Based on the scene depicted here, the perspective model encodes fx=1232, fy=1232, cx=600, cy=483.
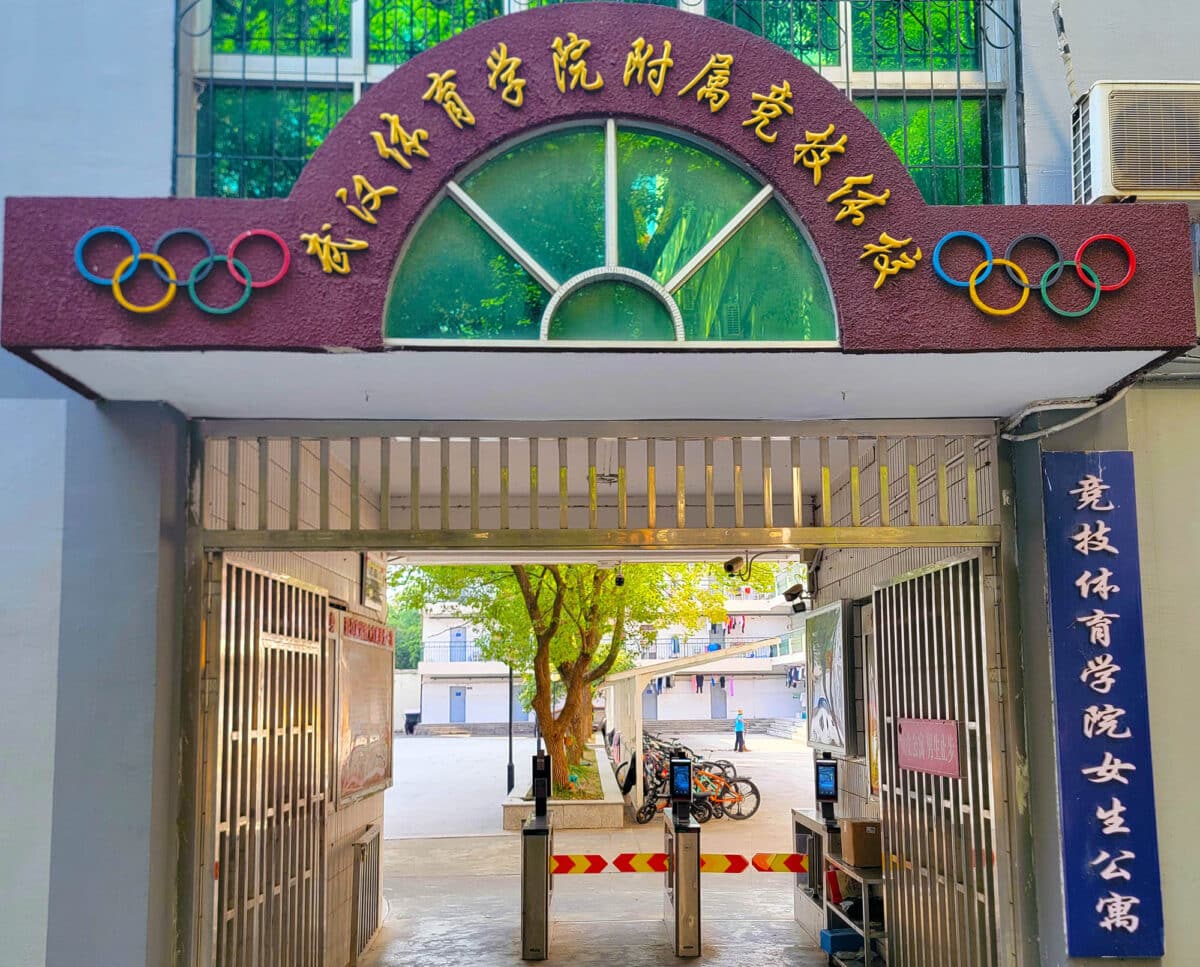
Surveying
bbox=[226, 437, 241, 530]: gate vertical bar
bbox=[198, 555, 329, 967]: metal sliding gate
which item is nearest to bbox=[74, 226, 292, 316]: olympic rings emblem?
bbox=[226, 437, 241, 530]: gate vertical bar

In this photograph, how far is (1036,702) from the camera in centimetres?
579

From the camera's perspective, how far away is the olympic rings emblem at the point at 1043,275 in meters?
4.79

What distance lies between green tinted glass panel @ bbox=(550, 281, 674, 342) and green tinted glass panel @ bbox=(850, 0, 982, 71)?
2.32m

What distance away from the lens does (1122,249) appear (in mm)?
4836

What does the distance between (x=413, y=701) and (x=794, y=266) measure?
51.6 m

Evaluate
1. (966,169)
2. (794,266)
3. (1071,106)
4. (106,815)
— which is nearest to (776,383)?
(794,266)

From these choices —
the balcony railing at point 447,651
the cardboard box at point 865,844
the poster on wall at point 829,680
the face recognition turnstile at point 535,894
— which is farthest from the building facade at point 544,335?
the balcony railing at point 447,651

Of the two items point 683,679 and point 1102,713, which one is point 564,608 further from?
point 683,679

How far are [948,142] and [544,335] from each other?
2678mm

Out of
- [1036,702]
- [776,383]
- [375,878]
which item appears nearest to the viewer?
[776,383]

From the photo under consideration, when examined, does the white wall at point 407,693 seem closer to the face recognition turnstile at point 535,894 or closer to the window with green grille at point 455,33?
the face recognition turnstile at point 535,894

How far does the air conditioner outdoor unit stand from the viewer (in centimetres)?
555

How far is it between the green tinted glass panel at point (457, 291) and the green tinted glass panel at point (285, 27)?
184 cm

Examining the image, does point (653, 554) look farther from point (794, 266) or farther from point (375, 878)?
point (794, 266)
